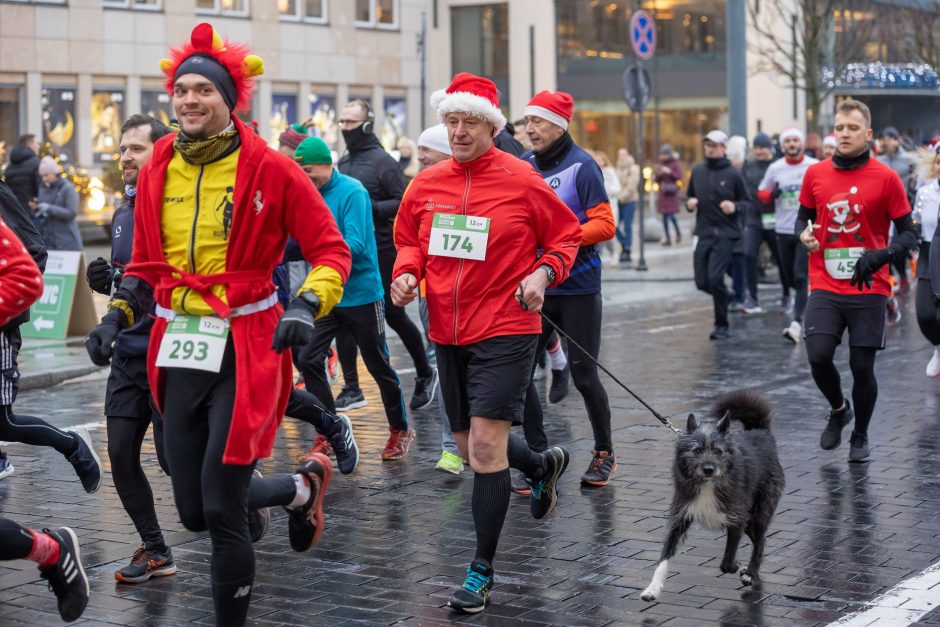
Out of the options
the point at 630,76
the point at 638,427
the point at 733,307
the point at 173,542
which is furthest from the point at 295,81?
the point at 173,542

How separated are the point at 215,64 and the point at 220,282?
744 millimetres

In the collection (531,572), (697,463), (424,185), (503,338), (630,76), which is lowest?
(531,572)

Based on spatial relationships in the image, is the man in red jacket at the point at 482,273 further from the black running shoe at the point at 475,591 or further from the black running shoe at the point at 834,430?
the black running shoe at the point at 834,430

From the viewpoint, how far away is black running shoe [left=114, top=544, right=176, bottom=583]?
614cm

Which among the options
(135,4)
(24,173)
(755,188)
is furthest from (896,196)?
(135,4)

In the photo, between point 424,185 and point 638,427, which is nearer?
point 424,185

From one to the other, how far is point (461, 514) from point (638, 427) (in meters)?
2.84

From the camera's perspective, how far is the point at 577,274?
26.0 feet

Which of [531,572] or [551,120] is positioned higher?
[551,120]

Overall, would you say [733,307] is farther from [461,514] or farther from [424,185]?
[424,185]

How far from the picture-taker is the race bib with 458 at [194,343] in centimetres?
486

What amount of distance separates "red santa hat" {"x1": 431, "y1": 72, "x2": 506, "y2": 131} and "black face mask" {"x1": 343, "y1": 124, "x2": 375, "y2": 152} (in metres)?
4.06

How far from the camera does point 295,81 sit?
41344 millimetres

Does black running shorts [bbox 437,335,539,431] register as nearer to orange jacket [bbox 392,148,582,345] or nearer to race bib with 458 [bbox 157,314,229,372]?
orange jacket [bbox 392,148,582,345]
